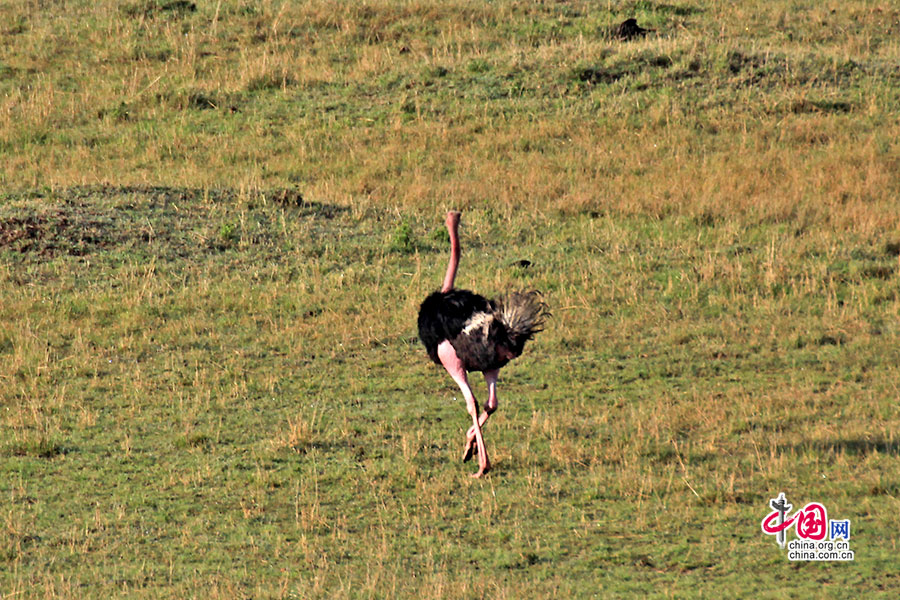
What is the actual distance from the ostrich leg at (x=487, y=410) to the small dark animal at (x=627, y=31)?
607 inches

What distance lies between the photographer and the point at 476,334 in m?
8.60

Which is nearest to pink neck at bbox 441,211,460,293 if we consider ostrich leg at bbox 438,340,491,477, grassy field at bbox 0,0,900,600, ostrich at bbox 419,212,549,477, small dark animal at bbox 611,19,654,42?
ostrich at bbox 419,212,549,477

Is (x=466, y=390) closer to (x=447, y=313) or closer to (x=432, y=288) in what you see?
(x=447, y=313)

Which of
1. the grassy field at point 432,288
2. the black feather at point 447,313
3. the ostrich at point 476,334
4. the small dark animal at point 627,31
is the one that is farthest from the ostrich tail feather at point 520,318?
the small dark animal at point 627,31

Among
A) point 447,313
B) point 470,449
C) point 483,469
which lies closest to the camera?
point 483,469

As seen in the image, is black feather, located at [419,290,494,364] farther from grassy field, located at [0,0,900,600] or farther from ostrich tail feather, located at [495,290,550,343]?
grassy field, located at [0,0,900,600]

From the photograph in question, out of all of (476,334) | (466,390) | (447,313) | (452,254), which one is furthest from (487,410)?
(452,254)

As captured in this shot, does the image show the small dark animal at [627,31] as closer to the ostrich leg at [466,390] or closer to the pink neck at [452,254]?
the pink neck at [452,254]

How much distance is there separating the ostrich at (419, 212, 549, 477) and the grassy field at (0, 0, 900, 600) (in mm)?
493

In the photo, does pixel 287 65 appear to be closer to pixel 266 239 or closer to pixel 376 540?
pixel 266 239

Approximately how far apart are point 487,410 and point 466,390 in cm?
20

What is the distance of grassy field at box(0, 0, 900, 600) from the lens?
306 inches

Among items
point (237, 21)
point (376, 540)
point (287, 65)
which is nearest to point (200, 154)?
point (287, 65)

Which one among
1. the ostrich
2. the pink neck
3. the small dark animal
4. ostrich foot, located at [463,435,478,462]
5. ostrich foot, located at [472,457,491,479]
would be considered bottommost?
A: ostrich foot, located at [472,457,491,479]
